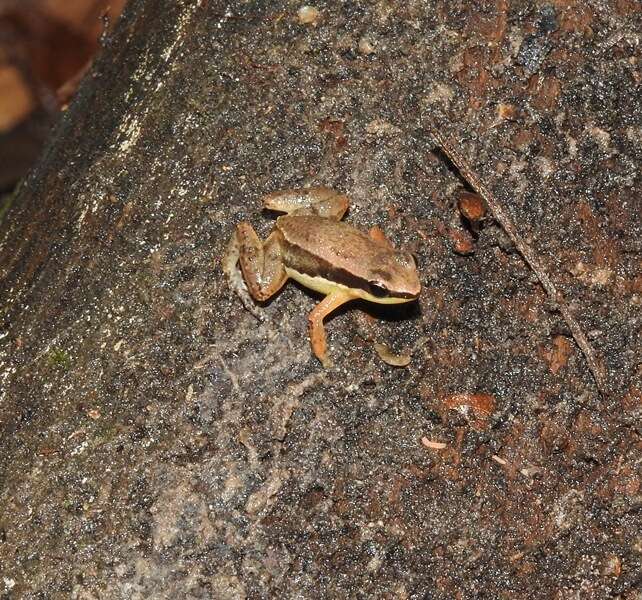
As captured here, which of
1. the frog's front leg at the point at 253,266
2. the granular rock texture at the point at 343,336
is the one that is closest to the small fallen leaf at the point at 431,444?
the granular rock texture at the point at 343,336

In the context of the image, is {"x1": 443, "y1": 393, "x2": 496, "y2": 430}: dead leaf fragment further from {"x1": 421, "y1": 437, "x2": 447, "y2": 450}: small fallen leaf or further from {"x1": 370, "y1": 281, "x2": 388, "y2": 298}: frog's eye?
{"x1": 370, "y1": 281, "x2": 388, "y2": 298}: frog's eye

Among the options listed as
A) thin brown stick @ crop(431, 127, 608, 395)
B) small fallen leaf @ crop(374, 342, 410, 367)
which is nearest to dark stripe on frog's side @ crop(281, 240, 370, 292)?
small fallen leaf @ crop(374, 342, 410, 367)

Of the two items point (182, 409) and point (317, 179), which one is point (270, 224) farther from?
point (182, 409)

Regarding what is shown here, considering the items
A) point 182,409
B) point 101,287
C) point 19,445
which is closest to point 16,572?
point 19,445

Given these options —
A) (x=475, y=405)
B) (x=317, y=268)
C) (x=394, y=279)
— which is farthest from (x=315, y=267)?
(x=475, y=405)

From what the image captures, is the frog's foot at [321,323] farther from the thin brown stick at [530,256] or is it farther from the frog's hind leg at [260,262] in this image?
the thin brown stick at [530,256]

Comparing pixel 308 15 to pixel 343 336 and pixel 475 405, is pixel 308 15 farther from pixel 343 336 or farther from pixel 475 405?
pixel 475 405

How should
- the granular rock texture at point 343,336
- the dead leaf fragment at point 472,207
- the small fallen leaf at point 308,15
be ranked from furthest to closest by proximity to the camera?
1. the small fallen leaf at point 308,15
2. the dead leaf fragment at point 472,207
3. the granular rock texture at point 343,336
